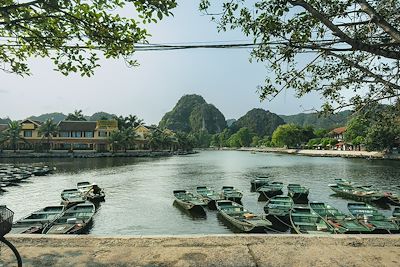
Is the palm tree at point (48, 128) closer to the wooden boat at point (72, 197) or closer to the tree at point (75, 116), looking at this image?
the tree at point (75, 116)

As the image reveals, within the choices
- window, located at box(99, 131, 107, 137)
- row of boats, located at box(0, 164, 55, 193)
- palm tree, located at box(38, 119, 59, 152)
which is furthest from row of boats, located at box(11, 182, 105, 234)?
window, located at box(99, 131, 107, 137)

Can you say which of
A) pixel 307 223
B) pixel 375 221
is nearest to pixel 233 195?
pixel 307 223

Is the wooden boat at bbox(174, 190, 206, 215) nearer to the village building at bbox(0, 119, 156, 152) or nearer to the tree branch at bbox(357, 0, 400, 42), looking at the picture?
the tree branch at bbox(357, 0, 400, 42)

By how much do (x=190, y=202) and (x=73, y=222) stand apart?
1014 centimetres

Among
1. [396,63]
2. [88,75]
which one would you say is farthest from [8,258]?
A: [396,63]

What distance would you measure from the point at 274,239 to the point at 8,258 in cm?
641

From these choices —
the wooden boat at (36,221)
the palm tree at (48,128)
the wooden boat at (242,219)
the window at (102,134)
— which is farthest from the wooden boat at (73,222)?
the window at (102,134)

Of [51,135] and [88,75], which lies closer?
[88,75]

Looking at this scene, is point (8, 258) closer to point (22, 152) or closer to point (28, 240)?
point (28, 240)

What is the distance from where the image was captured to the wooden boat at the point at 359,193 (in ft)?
103

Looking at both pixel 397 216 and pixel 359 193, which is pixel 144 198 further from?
pixel 397 216

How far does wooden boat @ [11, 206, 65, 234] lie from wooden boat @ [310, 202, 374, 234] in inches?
662

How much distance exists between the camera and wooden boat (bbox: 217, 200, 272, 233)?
19331 millimetres

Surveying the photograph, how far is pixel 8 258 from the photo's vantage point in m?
7.13
